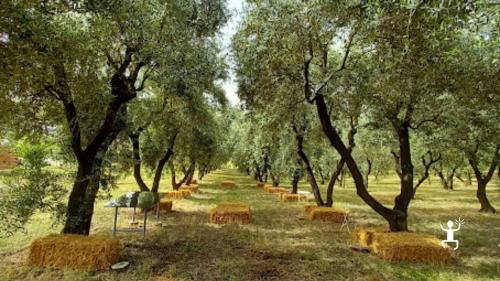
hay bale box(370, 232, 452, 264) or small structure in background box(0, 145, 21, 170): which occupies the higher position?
small structure in background box(0, 145, 21, 170)

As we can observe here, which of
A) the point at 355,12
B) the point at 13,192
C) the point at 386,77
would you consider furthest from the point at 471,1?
the point at 13,192

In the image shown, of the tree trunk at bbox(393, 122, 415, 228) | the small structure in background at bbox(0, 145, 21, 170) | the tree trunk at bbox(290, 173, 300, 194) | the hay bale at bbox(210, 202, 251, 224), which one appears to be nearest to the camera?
the small structure in background at bbox(0, 145, 21, 170)

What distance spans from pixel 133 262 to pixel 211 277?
263cm

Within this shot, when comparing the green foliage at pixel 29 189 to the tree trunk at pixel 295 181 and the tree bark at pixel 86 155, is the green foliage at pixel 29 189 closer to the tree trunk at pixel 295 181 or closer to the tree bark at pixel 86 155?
the tree bark at pixel 86 155

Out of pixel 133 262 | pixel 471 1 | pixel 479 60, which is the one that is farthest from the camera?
pixel 479 60

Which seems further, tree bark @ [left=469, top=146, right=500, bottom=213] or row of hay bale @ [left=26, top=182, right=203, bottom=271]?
tree bark @ [left=469, top=146, right=500, bottom=213]

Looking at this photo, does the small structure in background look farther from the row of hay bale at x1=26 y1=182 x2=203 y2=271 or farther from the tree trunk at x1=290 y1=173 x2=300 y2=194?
the tree trunk at x1=290 y1=173 x2=300 y2=194

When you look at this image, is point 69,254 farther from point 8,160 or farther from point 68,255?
point 8,160

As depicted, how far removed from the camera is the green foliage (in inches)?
359

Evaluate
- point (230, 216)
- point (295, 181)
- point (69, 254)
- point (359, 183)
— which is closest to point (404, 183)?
point (359, 183)

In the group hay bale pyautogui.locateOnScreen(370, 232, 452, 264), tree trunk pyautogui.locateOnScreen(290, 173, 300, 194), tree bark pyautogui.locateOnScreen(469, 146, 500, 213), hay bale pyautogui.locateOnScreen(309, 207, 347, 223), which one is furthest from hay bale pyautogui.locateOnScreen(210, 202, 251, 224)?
tree bark pyautogui.locateOnScreen(469, 146, 500, 213)

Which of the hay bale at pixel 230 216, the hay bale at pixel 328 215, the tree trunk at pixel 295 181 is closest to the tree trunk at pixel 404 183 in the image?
the hay bale at pixel 328 215

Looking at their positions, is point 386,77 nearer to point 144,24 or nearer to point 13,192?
point 144,24

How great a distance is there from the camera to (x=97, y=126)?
11.9 meters
